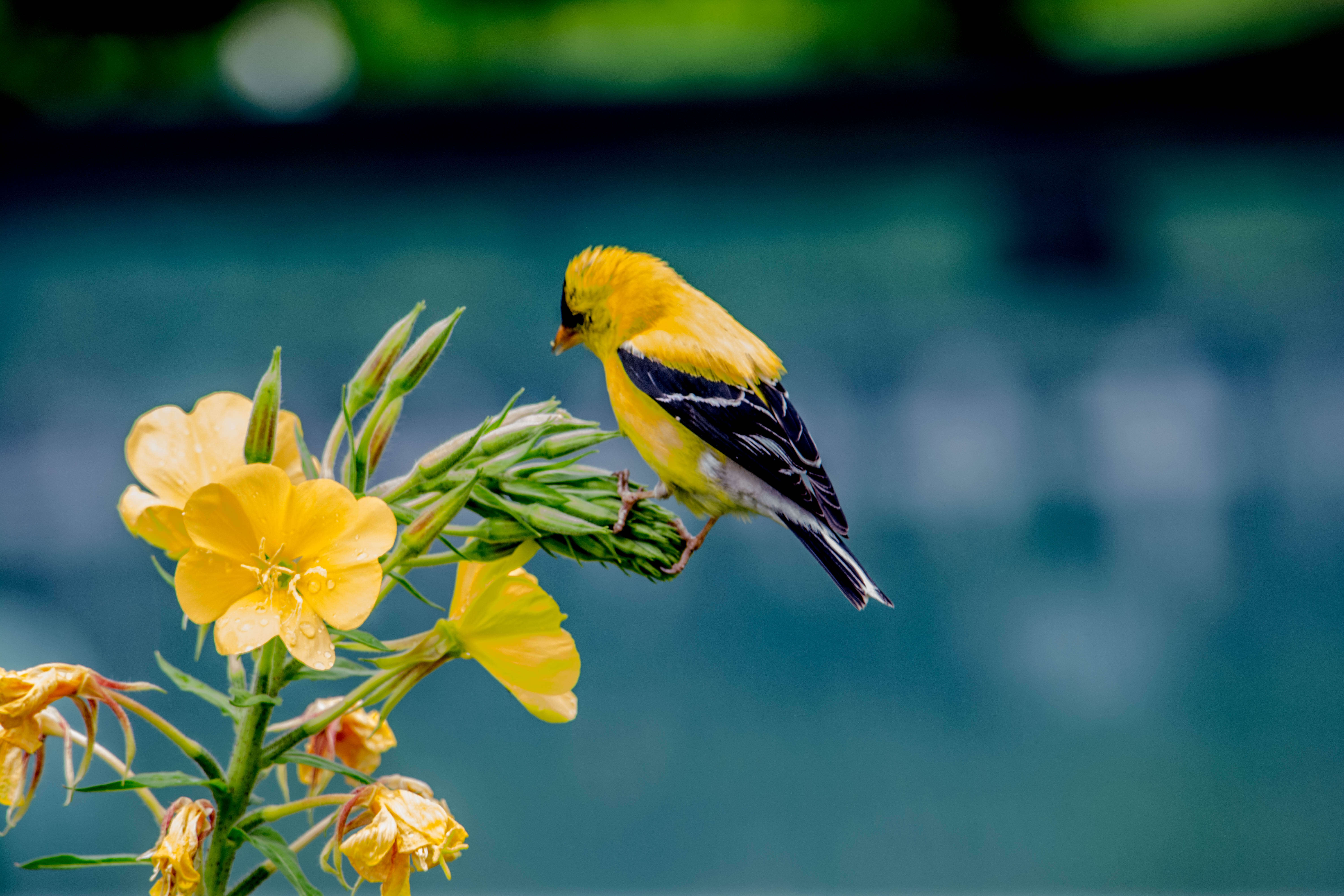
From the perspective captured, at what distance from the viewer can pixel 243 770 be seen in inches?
21.8

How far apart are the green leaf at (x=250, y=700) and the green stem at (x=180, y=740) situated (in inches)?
1.3

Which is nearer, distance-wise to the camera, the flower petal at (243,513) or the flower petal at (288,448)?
the flower petal at (243,513)

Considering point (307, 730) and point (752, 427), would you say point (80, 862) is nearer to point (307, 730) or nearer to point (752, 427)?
point (307, 730)

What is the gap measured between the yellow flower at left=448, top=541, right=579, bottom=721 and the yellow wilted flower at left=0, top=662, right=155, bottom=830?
0.20 m

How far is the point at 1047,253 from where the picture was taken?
381cm

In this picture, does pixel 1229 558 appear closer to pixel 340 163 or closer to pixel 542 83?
pixel 542 83

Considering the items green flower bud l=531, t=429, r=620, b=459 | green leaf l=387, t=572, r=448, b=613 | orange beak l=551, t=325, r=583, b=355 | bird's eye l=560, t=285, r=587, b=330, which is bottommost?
green leaf l=387, t=572, r=448, b=613

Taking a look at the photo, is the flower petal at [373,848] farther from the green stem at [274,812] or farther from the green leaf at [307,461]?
the green leaf at [307,461]

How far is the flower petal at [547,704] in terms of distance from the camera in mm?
621

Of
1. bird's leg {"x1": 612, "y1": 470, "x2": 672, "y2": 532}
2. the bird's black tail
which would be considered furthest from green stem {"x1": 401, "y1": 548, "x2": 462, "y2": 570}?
the bird's black tail

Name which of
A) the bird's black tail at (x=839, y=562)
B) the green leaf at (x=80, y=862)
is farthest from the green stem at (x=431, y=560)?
the bird's black tail at (x=839, y=562)

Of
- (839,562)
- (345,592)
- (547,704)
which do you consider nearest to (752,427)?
(839,562)

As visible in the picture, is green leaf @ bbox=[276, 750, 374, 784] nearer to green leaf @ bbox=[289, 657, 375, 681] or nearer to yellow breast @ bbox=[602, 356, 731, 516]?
green leaf @ bbox=[289, 657, 375, 681]

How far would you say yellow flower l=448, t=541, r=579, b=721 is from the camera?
23.9 inches
